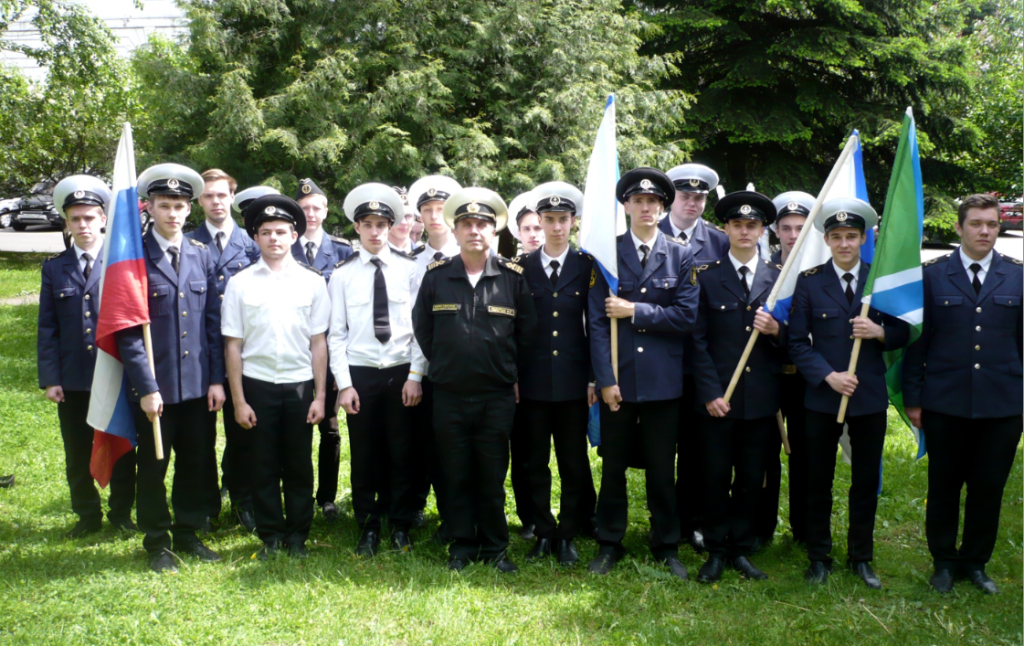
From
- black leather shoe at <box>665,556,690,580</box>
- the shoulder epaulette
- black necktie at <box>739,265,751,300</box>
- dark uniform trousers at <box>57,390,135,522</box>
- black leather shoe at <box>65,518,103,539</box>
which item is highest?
the shoulder epaulette

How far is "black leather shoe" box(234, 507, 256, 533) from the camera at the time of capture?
18.3 feet

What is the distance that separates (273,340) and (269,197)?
0.88m

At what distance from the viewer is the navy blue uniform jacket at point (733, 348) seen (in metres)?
4.77

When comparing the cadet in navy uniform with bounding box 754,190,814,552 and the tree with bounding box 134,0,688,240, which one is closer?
the cadet in navy uniform with bounding box 754,190,814,552

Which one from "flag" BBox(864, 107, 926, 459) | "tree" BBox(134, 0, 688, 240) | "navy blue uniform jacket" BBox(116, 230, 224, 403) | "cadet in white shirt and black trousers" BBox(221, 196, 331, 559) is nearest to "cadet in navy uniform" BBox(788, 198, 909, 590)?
"flag" BBox(864, 107, 926, 459)

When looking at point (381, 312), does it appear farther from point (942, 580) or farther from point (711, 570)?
point (942, 580)

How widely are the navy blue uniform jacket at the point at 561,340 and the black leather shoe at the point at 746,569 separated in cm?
144

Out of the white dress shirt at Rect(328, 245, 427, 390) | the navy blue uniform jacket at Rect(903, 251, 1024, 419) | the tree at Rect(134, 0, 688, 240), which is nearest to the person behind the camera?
the navy blue uniform jacket at Rect(903, 251, 1024, 419)

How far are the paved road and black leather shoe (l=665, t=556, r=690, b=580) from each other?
20.5 metres

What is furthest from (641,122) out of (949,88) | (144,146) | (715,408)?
(715,408)

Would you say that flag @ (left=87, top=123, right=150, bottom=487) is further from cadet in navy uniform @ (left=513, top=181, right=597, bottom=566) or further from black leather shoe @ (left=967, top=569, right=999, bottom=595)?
black leather shoe @ (left=967, top=569, right=999, bottom=595)

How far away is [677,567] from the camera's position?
190 inches

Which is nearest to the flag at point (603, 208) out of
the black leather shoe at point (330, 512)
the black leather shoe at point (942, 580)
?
the black leather shoe at point (942, 580)

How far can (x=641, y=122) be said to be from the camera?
1329cm
